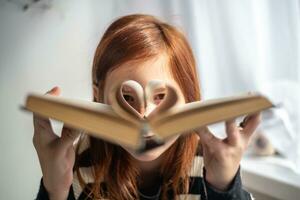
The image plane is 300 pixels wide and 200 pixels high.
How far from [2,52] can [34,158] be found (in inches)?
12.6

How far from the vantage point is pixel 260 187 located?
2.32 feet

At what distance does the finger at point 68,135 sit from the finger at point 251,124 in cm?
24

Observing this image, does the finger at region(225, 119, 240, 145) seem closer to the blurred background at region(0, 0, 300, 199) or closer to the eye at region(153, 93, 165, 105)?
the eye at region(153, 93, 165, 105)

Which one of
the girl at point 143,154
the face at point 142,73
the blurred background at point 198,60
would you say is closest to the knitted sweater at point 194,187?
the girl at point 143,154

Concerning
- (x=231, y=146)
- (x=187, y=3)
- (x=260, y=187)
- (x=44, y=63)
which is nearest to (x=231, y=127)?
(x=231, y=146)

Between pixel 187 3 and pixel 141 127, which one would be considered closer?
pixel 141 127

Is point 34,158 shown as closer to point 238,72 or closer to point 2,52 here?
point 2,52

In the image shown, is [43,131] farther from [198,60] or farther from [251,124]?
[198,60]

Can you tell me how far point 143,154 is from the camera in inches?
13.5

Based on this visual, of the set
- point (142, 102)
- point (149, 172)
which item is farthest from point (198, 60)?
point (142, 102)

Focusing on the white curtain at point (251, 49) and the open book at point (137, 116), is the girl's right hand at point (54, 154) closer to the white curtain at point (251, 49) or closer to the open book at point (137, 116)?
the open book at point (137, 116)

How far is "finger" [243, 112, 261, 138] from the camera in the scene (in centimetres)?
41

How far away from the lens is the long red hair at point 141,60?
0.45 meters

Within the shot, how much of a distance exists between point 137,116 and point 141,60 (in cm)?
17
